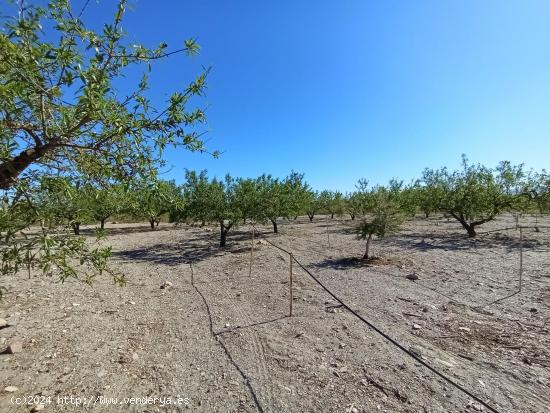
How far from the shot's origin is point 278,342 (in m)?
5.78

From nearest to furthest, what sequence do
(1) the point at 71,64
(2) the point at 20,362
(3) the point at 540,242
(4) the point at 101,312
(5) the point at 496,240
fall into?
(1) the point at 71,64 → (2) the point at 20,362 → (4) the point at 101,312 → (3) the point at 540,242 → (5) the point at 496,240

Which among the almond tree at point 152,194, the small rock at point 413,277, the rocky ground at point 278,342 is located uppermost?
the almond tree at point 152,194

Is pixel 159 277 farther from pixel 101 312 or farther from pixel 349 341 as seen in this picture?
pixel 349 341

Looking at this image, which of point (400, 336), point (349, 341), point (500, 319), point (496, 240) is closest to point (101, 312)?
point (349, 341)

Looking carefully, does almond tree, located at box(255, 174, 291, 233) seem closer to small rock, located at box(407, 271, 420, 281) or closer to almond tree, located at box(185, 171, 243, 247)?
almond tree, located at box(185, 171, 243, 247)

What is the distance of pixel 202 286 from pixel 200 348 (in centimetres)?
456

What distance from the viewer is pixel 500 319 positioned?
6770 millimetres

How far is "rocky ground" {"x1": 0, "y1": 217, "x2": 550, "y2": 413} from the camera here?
4.16 m

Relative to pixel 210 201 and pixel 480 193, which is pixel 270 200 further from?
pixel 480 193

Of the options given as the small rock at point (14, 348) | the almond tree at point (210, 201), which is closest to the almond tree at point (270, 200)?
the almond tree at point (210, 201)

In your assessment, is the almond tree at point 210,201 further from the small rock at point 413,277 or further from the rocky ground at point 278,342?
the small rock at point 413,277

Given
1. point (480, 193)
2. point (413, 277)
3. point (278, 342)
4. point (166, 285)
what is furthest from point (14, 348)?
point (480, 193)

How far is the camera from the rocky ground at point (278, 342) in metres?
4.16

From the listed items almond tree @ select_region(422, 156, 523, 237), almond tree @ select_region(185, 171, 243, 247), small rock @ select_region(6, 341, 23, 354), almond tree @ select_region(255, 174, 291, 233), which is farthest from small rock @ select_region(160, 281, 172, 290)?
almond tree @ select_region(422, 156, 523, 237)
